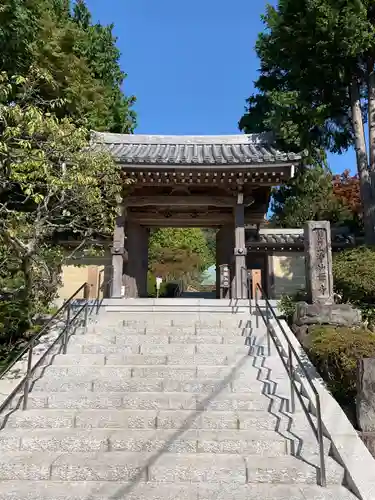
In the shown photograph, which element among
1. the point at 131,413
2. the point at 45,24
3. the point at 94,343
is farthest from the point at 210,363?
the point at 45,24

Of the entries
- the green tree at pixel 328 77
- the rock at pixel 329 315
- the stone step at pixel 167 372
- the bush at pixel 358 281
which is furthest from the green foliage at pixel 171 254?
the stone step at pixel 167 372

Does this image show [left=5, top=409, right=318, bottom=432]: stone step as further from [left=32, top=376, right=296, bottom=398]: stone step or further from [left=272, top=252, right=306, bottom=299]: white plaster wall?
[left=272, top=252, right=306, bottom=299]: white plaster wall

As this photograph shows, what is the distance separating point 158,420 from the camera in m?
4.30

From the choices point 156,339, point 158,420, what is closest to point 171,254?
point 156,339

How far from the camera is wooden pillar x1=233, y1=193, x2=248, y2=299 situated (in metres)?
8.95

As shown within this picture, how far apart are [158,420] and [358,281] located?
16.7ft

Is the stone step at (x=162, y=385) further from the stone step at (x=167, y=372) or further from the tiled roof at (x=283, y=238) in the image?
the tiled roof at (x=283, y=238)

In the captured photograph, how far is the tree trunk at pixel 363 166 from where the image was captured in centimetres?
1029

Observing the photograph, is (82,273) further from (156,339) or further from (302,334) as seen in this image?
(302,334)

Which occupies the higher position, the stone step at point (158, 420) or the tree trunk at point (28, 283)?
the tree trunk at point (28, 283)

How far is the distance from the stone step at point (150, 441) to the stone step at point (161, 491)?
452 mm

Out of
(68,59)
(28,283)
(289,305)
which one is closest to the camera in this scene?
(28,283)

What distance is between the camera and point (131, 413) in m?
4.46

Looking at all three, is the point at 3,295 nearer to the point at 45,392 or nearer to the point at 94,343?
the point at 94,343
